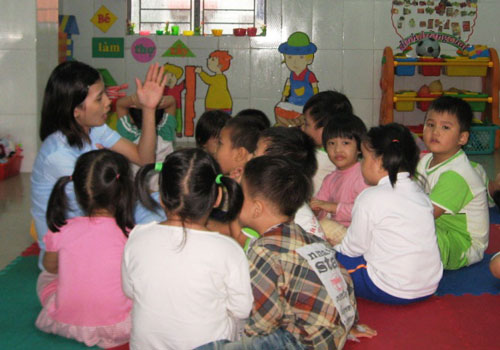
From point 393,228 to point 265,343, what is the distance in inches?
26.8

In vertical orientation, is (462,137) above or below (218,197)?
above

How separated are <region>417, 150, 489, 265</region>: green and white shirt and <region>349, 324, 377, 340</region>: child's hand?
2.45ft

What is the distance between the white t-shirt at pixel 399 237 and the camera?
2098 mm

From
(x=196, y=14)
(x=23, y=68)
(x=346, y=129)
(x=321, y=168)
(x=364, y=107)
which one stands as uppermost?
(x=196, y=14)

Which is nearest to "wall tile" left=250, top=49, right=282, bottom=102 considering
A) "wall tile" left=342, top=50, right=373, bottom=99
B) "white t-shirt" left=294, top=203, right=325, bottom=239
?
"wall tile" left=342, top=50, right=373, bottom=99

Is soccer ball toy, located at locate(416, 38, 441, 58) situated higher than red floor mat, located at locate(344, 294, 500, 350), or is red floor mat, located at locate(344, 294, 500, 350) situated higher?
soccer ball toy, located at locate(416, 38, 441, 58)

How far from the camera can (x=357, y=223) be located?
2162 mm

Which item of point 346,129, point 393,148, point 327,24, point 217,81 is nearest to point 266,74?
point 217,81

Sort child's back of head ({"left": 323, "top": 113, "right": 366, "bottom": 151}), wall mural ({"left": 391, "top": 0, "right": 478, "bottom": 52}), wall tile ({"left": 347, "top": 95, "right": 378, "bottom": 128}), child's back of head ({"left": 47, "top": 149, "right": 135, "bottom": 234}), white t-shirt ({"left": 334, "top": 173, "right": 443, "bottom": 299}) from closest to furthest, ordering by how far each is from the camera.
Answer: child's back of head ({"left": 47, "top": 149, "right": 135, "bottom": 234}) < white t-shirt ({"left": 334, "top": 173, "right": 443, "bottom": 299}) < child's back of head ({"left": 323, "top": 113, "right": 366, "bottom": 151}) < wall mural ({"left": 391, "top": 0, "right": 478, "bottom": 52}) < wall tile ({"left": 347, "top": 95, "right": 378, "bottom": 128})

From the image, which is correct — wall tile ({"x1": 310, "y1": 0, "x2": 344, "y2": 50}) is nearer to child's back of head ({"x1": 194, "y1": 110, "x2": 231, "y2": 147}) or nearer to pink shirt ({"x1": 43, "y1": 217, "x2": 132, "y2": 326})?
child's back of head ({"x1": 194, "y1": 110, "x2": 231, "y2": 147})

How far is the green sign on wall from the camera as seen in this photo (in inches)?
248

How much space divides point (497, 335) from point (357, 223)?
1.89 feet

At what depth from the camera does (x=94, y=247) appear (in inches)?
75.5

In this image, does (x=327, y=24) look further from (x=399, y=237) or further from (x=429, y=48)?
(x=399, y=237)
